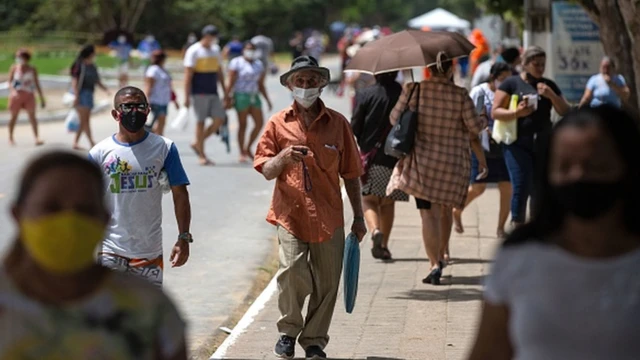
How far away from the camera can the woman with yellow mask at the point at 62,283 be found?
9.86 feet

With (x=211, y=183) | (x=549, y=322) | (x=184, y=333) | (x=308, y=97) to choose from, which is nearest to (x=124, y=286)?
(x=184, y=333)

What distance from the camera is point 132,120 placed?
648cm

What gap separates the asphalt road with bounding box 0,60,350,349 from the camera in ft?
31.5

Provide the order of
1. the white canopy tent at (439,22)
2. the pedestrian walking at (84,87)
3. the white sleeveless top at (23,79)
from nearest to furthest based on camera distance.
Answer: the pedestrian walking at (84,87)
the white sleeveless top at (23,79)
the white canopy tent at (439,22)

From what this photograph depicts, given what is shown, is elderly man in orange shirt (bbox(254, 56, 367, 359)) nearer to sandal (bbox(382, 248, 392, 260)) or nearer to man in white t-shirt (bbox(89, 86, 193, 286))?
man in white t-shirt (bbox(89, 86, 193, 286))

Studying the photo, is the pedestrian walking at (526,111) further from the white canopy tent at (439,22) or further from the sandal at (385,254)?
the white canopy tent at (439,22)

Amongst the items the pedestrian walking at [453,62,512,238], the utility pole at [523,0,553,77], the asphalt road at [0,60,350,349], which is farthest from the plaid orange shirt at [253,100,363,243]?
the utility pole at [523,0,553,77]

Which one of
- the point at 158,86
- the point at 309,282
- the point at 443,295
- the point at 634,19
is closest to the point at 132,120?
the point at 309,282

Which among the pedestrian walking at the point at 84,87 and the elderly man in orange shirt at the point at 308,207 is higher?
the elderly man in orange shirt at the point at 308,207

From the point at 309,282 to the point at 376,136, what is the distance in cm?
Answer: 337

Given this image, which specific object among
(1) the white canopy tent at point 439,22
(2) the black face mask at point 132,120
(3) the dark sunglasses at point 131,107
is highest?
(3) the dark sunglasses at point 131,107

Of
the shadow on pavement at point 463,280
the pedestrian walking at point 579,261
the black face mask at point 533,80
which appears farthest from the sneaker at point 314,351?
the black face mask at point 533,80

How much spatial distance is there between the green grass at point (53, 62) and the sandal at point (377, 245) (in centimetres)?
3434

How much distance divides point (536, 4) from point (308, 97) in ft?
33.1
